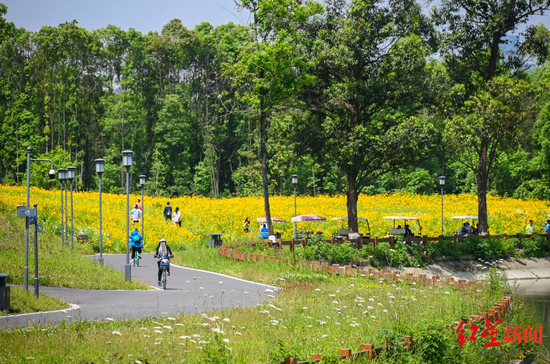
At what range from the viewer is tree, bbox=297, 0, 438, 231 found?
2894 centimetres

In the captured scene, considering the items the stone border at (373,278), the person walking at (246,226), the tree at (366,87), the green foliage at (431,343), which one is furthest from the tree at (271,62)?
the green foliage at (431,343)

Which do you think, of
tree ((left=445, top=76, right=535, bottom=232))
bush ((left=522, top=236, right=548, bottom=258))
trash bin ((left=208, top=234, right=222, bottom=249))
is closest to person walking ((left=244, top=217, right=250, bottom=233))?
trash bin ((left=208, top=234, right=222, bottom=249))

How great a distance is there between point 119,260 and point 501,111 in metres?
21.7

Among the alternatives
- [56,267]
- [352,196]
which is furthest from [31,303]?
[352,196]

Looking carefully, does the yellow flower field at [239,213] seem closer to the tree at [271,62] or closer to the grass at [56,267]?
the grass at [56,267]

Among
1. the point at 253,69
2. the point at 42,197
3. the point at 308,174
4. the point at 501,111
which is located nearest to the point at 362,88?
the point at 253,69

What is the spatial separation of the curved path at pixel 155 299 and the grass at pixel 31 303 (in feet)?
1.36

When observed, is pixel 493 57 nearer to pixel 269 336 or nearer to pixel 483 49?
pixel 483 49

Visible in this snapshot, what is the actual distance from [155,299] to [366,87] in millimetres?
17715

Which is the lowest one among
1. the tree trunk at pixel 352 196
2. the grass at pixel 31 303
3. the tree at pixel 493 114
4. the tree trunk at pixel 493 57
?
the grass at pixel 31 303

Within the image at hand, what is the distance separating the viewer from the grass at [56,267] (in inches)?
730

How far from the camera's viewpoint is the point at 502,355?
10594mm

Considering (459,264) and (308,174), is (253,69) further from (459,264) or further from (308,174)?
(308,174)

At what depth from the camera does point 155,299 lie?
1572 cm
